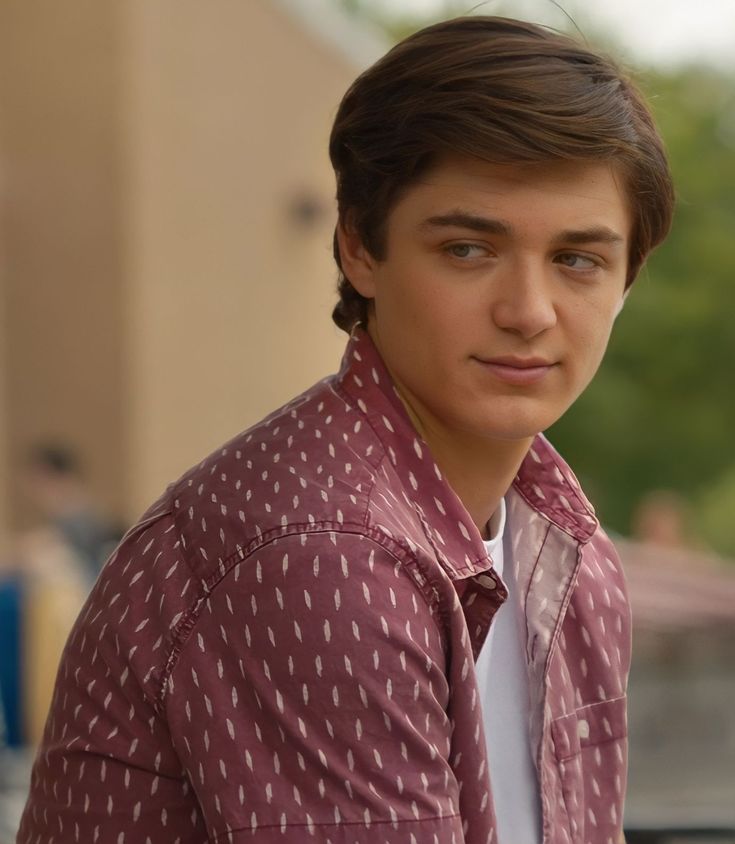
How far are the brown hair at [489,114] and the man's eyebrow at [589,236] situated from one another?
0.22 feet

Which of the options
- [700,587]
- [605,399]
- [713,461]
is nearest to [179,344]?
[700,587]

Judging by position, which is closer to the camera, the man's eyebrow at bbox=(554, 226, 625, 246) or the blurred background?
the man's eyebrow at bbox=(554, 226, 625, 246)

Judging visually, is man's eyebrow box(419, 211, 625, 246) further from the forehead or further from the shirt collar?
the shirt collar

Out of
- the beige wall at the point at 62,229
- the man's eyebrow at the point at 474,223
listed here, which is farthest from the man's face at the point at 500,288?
the beige wall at the point at 62,229

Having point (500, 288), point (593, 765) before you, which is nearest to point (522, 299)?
point (500, 288)

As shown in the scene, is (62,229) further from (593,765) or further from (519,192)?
(519,192)

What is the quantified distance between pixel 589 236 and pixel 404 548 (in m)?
0.40

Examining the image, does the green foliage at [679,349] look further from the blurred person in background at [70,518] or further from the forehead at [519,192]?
the forehead at [519,192]

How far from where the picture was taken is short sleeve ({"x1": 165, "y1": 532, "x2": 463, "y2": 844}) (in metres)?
1.43

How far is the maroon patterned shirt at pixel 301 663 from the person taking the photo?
1.43m

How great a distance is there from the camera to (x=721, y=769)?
5426 millimetres

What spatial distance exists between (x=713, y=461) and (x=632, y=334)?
462cm

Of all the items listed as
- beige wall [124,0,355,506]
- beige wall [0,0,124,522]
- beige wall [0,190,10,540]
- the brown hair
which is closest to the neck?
the brown hair

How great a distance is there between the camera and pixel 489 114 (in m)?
1.57
